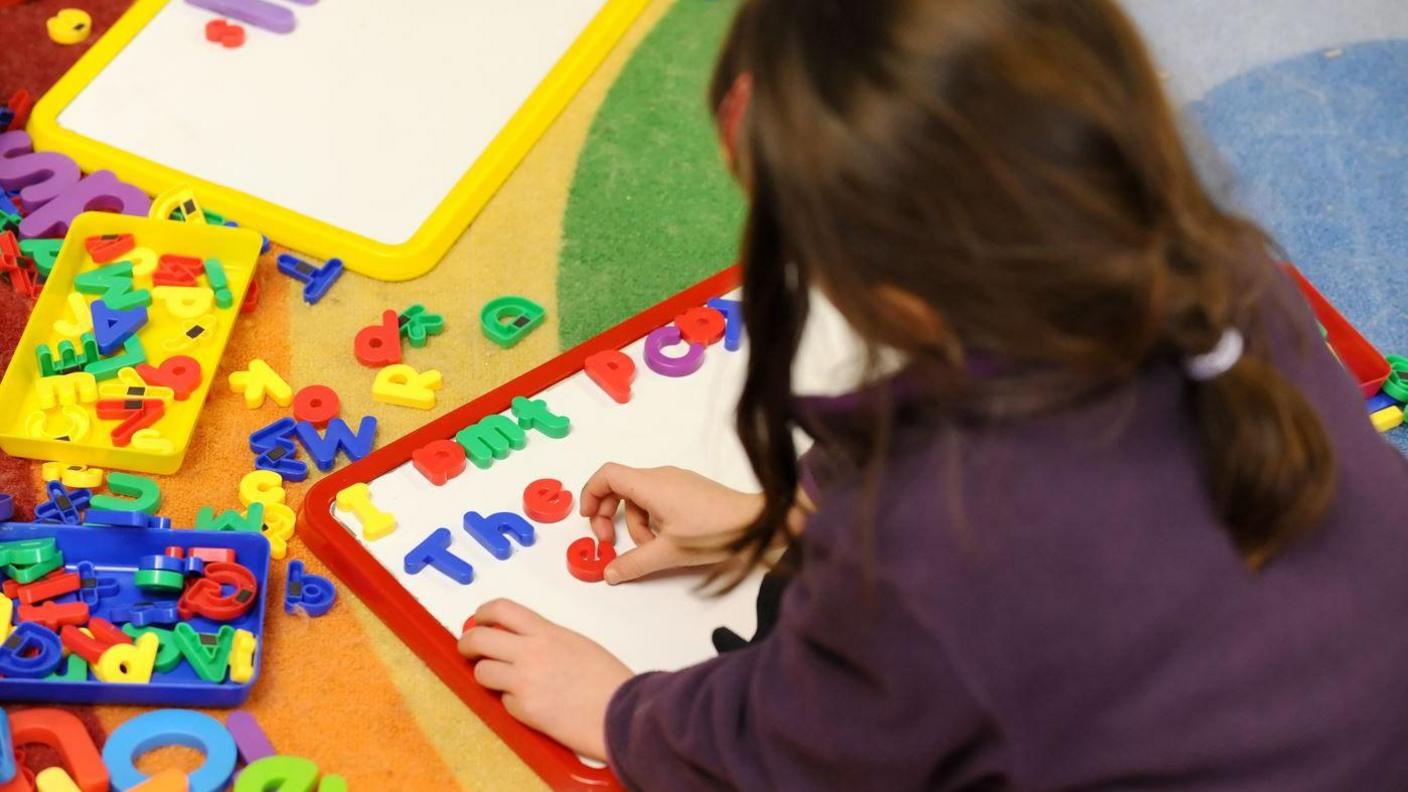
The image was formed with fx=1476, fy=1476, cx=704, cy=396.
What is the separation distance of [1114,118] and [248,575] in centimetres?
60

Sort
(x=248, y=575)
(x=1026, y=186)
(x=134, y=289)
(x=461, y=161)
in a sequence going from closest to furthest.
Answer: (x=1026, y=186)
(x=248, y=575)
(x=134, y=289)
(x=461, y=161)

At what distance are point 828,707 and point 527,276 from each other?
60cm

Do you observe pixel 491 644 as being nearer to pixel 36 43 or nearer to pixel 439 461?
pixel 439 461

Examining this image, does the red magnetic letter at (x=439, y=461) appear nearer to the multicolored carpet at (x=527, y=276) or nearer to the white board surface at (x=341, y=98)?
the multicolored carpet at (x=527, y=276)

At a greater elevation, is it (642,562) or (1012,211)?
(1012,211)

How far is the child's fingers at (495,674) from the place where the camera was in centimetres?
86

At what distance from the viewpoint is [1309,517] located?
618 millimetres

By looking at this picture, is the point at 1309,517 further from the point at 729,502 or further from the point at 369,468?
the point at 369,468

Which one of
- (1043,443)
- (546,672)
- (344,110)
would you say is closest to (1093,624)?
(1043,443)

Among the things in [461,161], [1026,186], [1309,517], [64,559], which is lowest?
[64,559]

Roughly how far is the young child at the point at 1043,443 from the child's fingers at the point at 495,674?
225 mm

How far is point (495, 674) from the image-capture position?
0.87 meters

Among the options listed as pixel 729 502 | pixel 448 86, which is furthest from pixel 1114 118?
pixel 448 86

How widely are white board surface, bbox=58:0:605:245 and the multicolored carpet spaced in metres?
0.05
